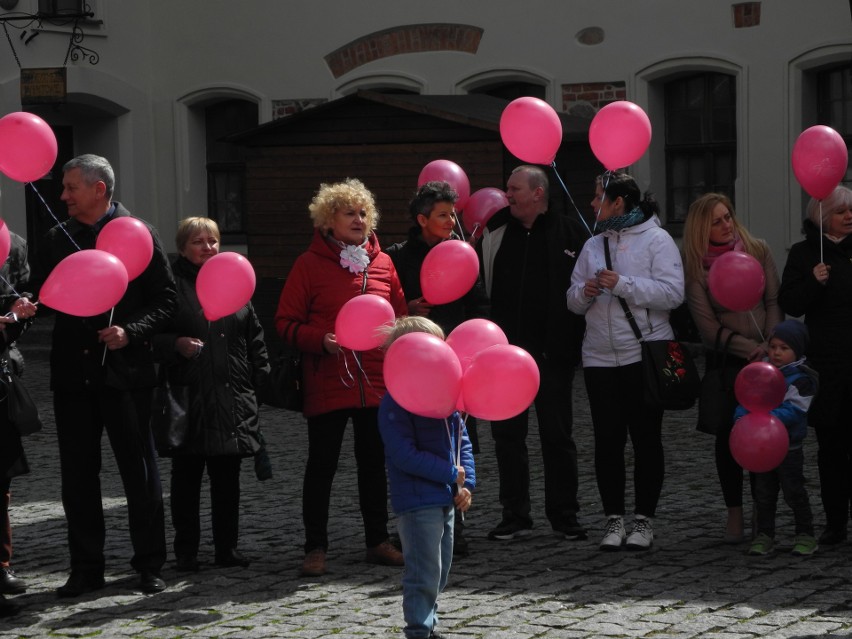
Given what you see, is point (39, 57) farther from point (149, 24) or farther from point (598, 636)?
point (598, 636)

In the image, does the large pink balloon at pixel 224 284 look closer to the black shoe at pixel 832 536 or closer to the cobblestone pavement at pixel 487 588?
the cobblestone pavement at pixel 487 588

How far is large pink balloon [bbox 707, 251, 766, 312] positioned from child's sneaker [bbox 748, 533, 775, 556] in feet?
3.35

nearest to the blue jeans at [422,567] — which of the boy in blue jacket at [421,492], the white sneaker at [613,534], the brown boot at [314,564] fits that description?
the boy in blue jacket at [421,492]

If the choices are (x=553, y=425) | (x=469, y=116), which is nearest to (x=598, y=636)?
(x=553, y=425)

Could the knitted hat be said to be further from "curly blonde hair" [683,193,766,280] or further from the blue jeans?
the blue jeans

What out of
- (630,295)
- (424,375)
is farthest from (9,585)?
(630,295)

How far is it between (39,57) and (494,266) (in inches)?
484

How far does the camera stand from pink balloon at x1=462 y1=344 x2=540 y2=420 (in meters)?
4.92

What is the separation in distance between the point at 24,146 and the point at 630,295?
2701 millimetres

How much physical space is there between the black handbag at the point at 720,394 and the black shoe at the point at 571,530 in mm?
734

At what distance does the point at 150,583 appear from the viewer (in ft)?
20.4

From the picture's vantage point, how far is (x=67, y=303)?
581 centimetres

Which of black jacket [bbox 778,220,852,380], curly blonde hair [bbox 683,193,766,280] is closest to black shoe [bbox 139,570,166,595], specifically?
curly blonde hair [bbox 683,193,766,280]

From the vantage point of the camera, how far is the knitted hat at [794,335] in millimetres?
6781
